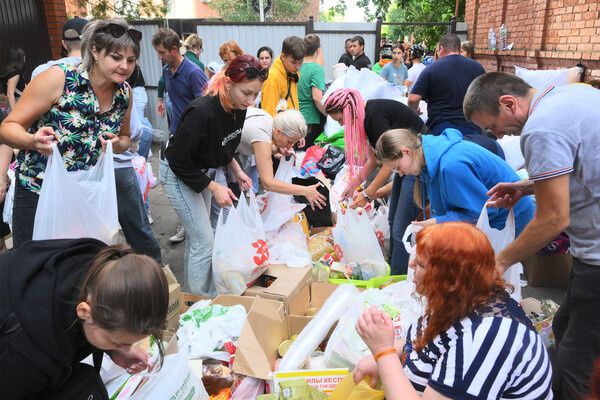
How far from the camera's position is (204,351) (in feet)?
7.38

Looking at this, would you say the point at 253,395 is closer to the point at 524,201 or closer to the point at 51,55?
the point at 524,201

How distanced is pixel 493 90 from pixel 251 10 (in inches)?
952

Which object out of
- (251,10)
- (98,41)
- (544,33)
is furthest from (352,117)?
(251,10)

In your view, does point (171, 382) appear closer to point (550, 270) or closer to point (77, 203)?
point (77, 203)

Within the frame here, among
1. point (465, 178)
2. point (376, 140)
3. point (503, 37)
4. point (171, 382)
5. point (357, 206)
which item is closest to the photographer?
point (171, 382)

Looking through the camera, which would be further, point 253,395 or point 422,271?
point 253,395

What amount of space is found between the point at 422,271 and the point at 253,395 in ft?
3.84

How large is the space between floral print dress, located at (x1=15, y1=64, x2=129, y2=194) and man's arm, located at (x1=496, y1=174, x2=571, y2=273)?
79.4 inches

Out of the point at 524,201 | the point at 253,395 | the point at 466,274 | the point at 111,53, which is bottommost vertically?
the point at 253,395

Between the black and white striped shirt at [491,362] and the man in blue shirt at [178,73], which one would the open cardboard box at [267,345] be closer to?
the black and white striped shirt at [491,362]

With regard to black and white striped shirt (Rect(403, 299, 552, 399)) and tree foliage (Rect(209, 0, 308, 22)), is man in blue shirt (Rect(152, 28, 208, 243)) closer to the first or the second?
black and white striped shirt (Rect(403, 299, 552, 399))

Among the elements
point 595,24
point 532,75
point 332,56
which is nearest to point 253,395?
point 532,75

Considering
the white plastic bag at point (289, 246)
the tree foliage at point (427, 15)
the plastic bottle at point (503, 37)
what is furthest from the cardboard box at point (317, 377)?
the tree foliage at point (427, 15)

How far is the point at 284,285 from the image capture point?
2793 millimetres
